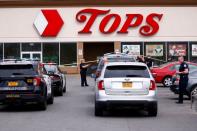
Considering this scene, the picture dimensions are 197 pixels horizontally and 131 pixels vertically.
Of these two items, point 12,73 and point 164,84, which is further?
point 164,84

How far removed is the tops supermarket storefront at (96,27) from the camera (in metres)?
49.5

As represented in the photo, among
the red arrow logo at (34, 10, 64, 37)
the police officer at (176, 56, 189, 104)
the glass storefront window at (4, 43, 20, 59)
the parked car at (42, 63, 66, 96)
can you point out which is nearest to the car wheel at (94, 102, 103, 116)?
the police officer at (176, 56, 189, 104)

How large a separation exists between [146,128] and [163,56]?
116 ft

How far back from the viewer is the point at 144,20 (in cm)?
4978

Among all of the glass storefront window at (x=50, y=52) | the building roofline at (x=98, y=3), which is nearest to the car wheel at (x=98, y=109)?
the building roofline at (x=98, y=3)

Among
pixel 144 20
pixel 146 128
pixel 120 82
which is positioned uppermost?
pixel 144 20

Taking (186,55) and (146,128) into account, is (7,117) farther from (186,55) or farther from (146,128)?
(186,55)

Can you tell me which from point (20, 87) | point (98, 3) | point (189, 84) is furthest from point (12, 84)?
point (98, 3)

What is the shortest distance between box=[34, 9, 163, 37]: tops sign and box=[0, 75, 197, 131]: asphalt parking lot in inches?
1091

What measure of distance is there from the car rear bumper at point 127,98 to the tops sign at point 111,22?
32.6 metres

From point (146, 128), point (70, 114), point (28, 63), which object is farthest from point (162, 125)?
point (28, 63)

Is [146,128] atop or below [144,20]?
below

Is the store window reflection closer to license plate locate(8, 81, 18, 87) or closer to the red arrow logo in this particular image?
the red arrow logo

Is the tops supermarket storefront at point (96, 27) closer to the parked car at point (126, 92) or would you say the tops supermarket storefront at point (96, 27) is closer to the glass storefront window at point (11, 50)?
the glass storefront window at point (11, 50)
